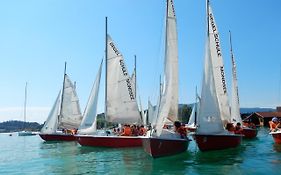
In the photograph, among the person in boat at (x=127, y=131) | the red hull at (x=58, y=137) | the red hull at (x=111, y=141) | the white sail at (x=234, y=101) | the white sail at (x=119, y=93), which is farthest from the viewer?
the red hull at (x=58, y=137)

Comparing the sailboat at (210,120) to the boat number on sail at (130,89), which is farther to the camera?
the boat number on sail at (130,89)

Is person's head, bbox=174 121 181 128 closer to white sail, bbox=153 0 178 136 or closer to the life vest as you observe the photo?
white sail, bbox=153 0 178 136

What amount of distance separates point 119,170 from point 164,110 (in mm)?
4811

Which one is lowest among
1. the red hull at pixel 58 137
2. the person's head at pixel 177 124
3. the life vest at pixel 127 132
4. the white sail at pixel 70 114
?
the red hull at pixel 58 137

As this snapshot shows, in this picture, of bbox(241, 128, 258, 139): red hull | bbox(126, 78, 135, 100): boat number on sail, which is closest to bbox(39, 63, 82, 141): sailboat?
bbox(126, 78, 135, 100): boat number on sail

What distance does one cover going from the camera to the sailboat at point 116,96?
30.4 meters

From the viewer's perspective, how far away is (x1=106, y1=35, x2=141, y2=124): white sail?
30578mm

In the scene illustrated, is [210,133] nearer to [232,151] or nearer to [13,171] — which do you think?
[232,151]

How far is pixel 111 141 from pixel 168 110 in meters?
8.22

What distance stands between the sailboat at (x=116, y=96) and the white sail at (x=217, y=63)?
6809 mm

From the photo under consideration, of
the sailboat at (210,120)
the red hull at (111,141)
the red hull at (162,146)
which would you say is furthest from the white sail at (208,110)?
the red hull at (111,141)

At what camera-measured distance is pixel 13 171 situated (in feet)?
64.1

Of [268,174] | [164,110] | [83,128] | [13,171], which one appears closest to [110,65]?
[83,128]

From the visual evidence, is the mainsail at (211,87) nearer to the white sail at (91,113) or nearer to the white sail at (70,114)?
the white sail at (91,113)
